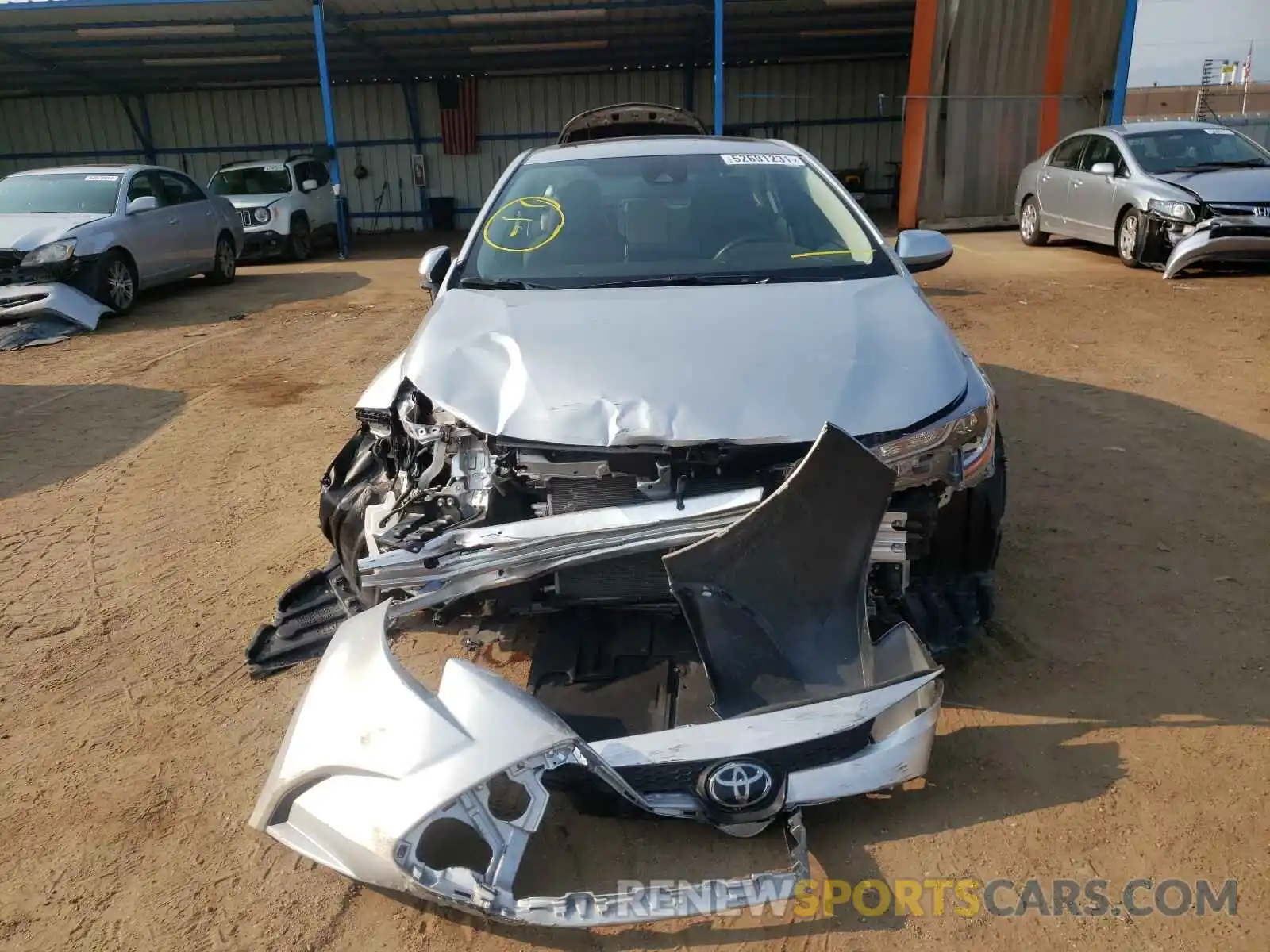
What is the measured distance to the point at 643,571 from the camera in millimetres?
2674

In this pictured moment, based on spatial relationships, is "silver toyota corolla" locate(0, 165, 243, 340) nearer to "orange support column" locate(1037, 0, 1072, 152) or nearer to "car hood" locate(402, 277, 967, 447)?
"car hood" locate(402, 277, 967, 447)

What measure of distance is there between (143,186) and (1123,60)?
44.5ft

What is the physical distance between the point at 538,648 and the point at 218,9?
16083 millimetres

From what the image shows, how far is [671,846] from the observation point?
2.43m

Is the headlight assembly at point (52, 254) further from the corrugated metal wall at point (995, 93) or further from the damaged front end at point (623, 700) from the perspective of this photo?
the corrugated metal wall at point (995, 93)

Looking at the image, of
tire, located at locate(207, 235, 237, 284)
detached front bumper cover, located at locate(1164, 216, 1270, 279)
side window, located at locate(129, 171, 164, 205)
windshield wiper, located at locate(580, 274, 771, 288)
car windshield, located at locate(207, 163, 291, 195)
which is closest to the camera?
windshield wiper, located at locate(580, 274, 771, 288)

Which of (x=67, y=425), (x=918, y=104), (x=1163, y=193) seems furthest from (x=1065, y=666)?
(x=918, y=104)

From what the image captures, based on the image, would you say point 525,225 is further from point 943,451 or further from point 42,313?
point 42,313

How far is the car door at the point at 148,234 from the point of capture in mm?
10219

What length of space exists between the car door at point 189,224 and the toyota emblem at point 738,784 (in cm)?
1085

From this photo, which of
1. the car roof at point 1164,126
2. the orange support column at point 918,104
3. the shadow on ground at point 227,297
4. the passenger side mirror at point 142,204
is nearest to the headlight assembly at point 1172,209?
the car roof at point 1164,126

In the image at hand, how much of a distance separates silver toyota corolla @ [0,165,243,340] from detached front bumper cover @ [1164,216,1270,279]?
10778 millimetres

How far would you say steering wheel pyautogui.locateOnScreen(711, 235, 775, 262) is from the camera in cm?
369

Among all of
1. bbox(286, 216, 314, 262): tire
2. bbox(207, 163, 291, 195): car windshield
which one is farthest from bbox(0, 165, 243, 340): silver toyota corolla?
bbox(207, 163, 291, 195): car windshield
